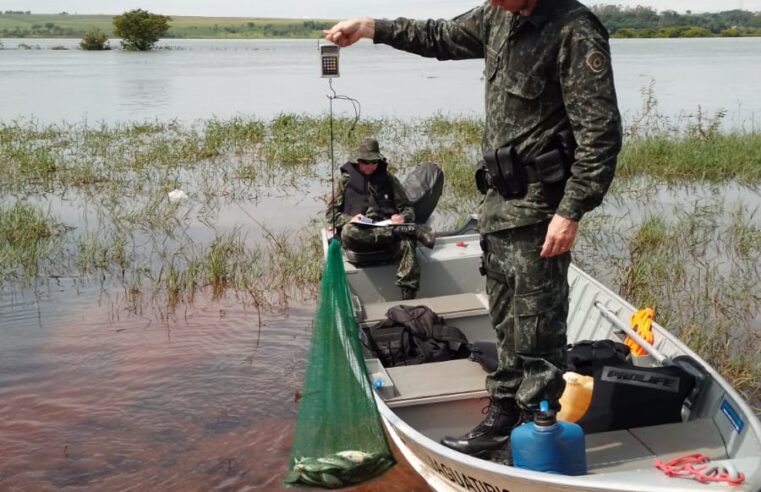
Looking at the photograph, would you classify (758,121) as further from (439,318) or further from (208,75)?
(208,75)

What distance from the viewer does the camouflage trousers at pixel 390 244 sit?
19.6 ft

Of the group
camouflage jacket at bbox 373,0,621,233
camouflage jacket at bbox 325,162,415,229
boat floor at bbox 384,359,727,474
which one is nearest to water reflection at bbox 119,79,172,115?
camouflage jacket at bbox 325,162,415,229

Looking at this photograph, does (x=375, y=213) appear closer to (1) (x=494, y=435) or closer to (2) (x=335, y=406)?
(2) (x=335, y=406)

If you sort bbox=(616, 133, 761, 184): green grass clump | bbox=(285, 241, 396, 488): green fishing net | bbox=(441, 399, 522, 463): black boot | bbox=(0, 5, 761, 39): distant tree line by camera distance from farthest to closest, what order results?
bbox=(0, 5, 761, 39): distant tree line < bbox=(616, 133, 761, 184): green grass clump < bbox=(285, 241, 396, 488): green fishing net < bbox=(441, 399, 522, 463): black boot

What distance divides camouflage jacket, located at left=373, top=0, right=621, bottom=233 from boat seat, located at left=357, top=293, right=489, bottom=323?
83.8 inches

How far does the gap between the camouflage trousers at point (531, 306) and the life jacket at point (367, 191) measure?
10.3 feet

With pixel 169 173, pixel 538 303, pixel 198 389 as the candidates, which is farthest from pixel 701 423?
pixel 169 173

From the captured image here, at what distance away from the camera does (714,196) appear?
34.1ft

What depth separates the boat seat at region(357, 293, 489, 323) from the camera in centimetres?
545

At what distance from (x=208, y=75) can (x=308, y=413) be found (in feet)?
112

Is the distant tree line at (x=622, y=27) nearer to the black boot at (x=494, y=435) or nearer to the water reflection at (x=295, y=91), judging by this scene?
the water reflection at (x=295, y=91)

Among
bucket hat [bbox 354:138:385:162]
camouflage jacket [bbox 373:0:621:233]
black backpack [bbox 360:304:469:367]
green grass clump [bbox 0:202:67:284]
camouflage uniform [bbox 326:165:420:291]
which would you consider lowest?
green grass clump [bbox 0:202:67:284]

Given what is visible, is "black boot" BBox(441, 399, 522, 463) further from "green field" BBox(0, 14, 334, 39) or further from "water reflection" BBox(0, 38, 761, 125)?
"green field" BBox(0, 14, 334, 39)

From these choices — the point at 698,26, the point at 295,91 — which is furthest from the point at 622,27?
the point at 295,91
